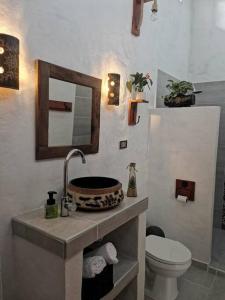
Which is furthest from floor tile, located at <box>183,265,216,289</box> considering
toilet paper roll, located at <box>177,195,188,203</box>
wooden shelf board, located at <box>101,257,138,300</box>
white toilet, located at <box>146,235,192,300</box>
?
wooden shelf board, located at <box>101,257,138,300</box>

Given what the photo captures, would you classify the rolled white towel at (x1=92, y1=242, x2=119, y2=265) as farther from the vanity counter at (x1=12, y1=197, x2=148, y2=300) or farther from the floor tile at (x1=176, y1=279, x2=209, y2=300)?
the floor tile at (x1=176, y1=279, x2=209, y2=300)

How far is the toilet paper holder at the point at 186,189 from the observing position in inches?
88.9

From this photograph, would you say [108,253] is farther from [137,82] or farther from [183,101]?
[183,101]

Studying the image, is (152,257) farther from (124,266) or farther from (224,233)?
(224,233)

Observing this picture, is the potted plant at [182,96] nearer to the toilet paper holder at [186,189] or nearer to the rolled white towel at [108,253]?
the toilet paper holder at [186,189]

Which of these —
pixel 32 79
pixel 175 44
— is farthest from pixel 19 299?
pixel 175 44

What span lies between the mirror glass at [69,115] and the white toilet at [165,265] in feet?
3.49

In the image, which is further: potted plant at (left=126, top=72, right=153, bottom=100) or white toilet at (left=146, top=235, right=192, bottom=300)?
potted plant at (left=126, top=72, right=153, bottom=100)

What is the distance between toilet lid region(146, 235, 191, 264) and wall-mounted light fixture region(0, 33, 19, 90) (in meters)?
1.58

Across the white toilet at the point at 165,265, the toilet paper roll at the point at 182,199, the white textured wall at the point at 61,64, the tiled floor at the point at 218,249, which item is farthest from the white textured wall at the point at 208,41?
the white toilet at the point at 165,265

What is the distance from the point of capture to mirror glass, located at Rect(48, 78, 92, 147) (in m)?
1.35

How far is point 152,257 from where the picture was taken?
70.4 inches

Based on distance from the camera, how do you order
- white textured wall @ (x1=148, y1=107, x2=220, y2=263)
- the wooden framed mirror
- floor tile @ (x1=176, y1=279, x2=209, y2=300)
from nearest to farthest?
1. the wooden framed mirror
2. floor tile @ (x1=176, y1=279, x2=209, y2=300)
3. white textured wall @ (x1=148, y1=107, x2=220, y2=263)

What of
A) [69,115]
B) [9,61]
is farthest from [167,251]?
[9,61]
